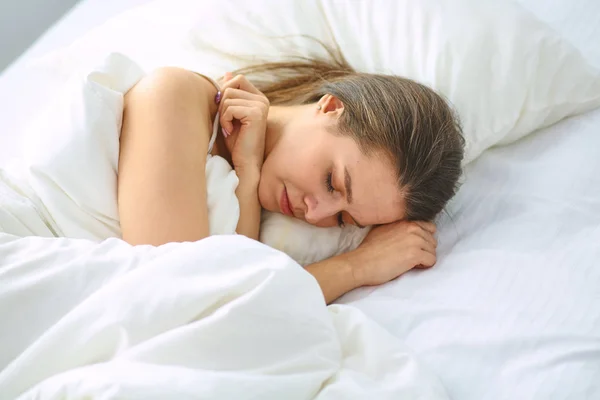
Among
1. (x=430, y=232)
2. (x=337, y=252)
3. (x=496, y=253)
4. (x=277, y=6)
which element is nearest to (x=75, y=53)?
(x=277, y=6)

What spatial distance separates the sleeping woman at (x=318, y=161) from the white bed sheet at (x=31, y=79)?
0.99 feet

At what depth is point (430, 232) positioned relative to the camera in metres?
1.09

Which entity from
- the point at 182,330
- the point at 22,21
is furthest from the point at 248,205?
the point at 22,21

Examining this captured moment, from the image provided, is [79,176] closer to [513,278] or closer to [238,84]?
[238,84]

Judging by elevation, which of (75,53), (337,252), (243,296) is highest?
(75,53)

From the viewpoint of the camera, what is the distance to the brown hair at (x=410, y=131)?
1.02 metres

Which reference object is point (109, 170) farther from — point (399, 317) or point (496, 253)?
point (496, 253)

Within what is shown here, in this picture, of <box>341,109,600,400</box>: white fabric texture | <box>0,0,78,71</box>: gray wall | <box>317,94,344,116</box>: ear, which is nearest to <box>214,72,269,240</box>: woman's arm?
<box>317,94,344,116</box>: ear

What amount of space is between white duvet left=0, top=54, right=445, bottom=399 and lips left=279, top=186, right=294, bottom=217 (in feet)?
0.94

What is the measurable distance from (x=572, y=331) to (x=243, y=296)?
45 centimetres

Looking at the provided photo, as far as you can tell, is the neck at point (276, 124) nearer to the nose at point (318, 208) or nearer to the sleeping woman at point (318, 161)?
the sleeping woman at point (318, 161)

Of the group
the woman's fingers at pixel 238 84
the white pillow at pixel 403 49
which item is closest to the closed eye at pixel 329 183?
the white pillow at pixel 403 49

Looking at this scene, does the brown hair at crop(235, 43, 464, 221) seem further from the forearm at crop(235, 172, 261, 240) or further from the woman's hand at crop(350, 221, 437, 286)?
the forearm at crop(235, 172, 261, 240)

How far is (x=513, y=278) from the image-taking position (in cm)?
92
